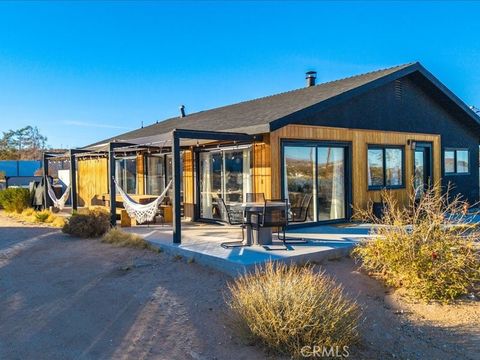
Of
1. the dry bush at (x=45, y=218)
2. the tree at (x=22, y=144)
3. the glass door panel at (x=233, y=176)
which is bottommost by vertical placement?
the dry bush at (x=45, y=218)

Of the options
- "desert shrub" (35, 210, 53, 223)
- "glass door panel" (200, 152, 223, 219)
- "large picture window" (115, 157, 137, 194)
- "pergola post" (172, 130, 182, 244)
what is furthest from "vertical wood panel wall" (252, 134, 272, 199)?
"desert shrub" (35, 210, 53, 223)

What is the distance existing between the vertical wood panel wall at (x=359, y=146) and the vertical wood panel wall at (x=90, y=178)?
8.14m

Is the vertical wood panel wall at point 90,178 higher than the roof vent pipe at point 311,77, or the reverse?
the roof vent pipe at point 311,77

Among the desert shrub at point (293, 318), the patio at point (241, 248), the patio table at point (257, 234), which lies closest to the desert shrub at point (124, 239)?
the patio at point (241, 248)

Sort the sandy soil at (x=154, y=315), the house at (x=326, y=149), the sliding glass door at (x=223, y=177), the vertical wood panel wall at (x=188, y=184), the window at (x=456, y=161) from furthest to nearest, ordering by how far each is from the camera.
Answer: the window at (x=456, y=161), the vertical wood panel wall at (x=188, y=184), the sliding glass door at (x=223, y=177), the house at (x=326, y=149), the sandy soil at (x=154, y=315)

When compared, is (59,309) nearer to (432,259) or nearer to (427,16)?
(432,259)

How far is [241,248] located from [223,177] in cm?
303

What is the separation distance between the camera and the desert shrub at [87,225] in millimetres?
8836

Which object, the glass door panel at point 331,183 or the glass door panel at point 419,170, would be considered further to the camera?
the glass door panel at point 419,170

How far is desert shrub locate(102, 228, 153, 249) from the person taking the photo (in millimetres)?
7499

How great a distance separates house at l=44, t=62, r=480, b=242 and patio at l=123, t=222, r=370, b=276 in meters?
0.46

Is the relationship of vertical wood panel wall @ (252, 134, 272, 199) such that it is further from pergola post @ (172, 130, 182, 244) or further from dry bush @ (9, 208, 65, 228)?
dry bush @ (9, 208, 65, 228)

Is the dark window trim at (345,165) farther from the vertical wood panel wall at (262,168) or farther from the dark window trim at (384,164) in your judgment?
the dark window trim at (384,164)

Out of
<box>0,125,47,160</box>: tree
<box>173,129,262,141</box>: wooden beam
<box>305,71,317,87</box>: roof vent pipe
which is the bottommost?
<box>173,129,262,141</box>: wooden beam
